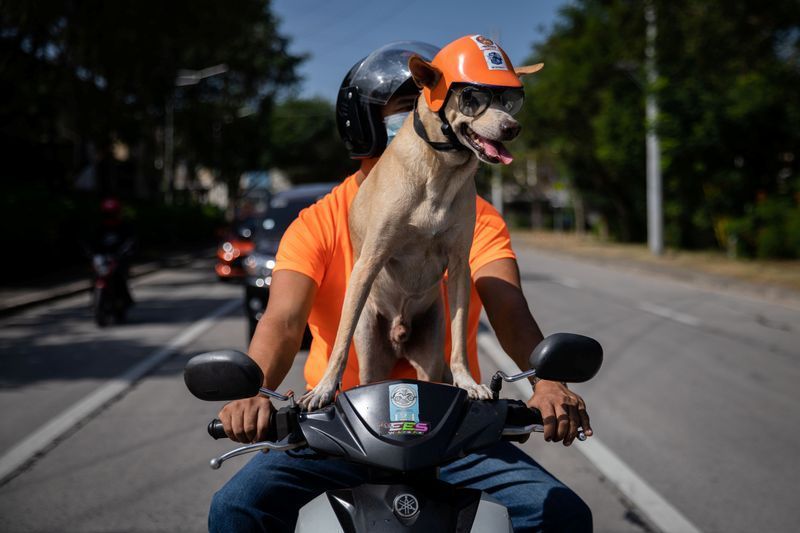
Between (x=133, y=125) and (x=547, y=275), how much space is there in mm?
12060

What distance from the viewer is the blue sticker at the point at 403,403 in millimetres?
1855

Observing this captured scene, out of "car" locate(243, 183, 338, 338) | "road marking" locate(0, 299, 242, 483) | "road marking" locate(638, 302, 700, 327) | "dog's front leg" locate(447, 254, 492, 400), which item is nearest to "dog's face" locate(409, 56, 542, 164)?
"dog's front leg" locate(447, 254, 492, 400)

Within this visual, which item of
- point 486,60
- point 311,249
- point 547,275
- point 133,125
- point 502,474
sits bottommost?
point 547,275

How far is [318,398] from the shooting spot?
199cm

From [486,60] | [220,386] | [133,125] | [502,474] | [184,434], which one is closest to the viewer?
[486,60]

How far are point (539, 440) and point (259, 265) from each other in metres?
4.52

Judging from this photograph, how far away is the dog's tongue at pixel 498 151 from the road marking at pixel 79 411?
13.9ft

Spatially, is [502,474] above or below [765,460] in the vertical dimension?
above

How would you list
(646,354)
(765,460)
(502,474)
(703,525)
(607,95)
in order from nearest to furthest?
(502,474) < (703,525) < (765,460) < (646,354) < (607,95)

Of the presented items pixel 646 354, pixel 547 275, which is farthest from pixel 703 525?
pixel 547 275

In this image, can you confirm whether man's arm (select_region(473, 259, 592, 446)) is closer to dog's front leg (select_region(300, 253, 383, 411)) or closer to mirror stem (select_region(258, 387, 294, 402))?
dog's front leg (select_region(300, 253, 383, 411))

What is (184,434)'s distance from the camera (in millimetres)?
6043

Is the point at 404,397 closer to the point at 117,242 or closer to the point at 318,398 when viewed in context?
the point at 318,398

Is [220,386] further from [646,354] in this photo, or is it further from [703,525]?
[646,354]
